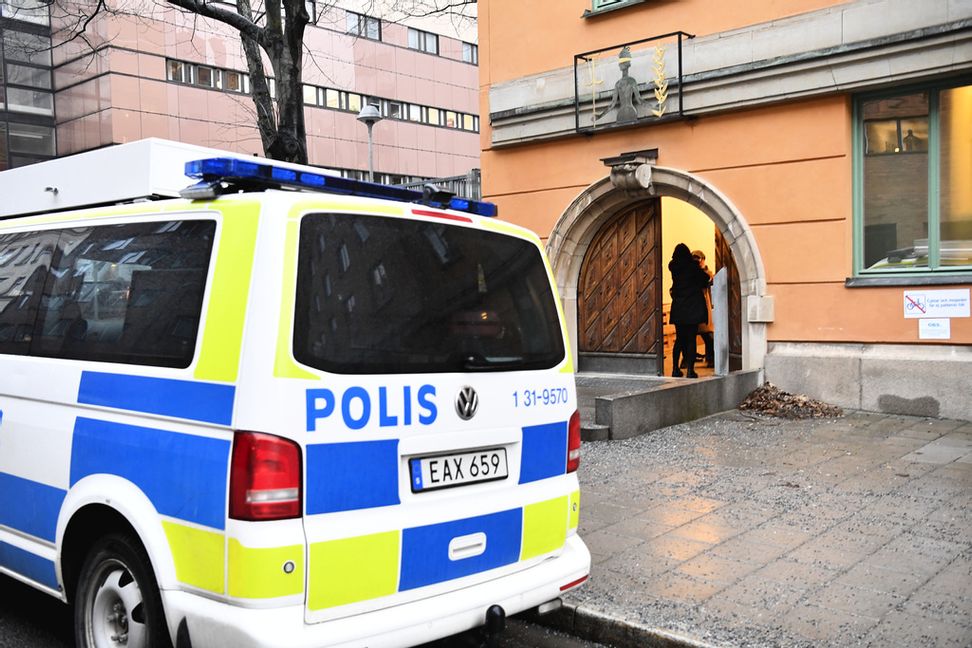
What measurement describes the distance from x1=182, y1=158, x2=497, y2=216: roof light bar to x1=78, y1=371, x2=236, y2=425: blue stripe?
734 mm

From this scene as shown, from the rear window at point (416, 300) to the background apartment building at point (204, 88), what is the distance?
25.2m

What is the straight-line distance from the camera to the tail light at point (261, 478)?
2912mm

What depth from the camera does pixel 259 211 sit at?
123 inches

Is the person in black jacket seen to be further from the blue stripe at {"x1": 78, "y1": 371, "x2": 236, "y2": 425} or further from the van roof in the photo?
Result: the blue stripe at {"x1": 78, "y1": 371, "x2": 236, "y2": 425}

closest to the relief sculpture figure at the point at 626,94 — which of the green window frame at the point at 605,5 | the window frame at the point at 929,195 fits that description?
the green window frame at the point at 605,5

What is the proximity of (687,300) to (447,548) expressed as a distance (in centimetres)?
907

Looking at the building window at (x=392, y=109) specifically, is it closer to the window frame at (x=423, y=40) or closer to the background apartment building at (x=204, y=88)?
the background apartment building at (x=204, y=88)

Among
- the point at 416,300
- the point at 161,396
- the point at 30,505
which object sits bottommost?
the point at 30,505

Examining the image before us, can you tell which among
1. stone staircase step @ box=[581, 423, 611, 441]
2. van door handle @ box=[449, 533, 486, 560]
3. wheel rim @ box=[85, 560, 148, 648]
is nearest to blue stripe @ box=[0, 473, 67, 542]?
wheel rim @ box=[85, 560, 148, 648]

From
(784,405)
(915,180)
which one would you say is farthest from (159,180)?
(915,180)

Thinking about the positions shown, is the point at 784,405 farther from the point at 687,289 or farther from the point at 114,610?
the point at 114,610

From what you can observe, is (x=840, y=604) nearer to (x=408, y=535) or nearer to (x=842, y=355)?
(x=408, y=535)

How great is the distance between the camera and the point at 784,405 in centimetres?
976

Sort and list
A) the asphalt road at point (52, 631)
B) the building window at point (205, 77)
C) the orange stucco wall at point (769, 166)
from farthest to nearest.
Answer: the building window at point (205, 77), the orange stucco wall at point (769, 166), the asphalt road at point (52, 631)
